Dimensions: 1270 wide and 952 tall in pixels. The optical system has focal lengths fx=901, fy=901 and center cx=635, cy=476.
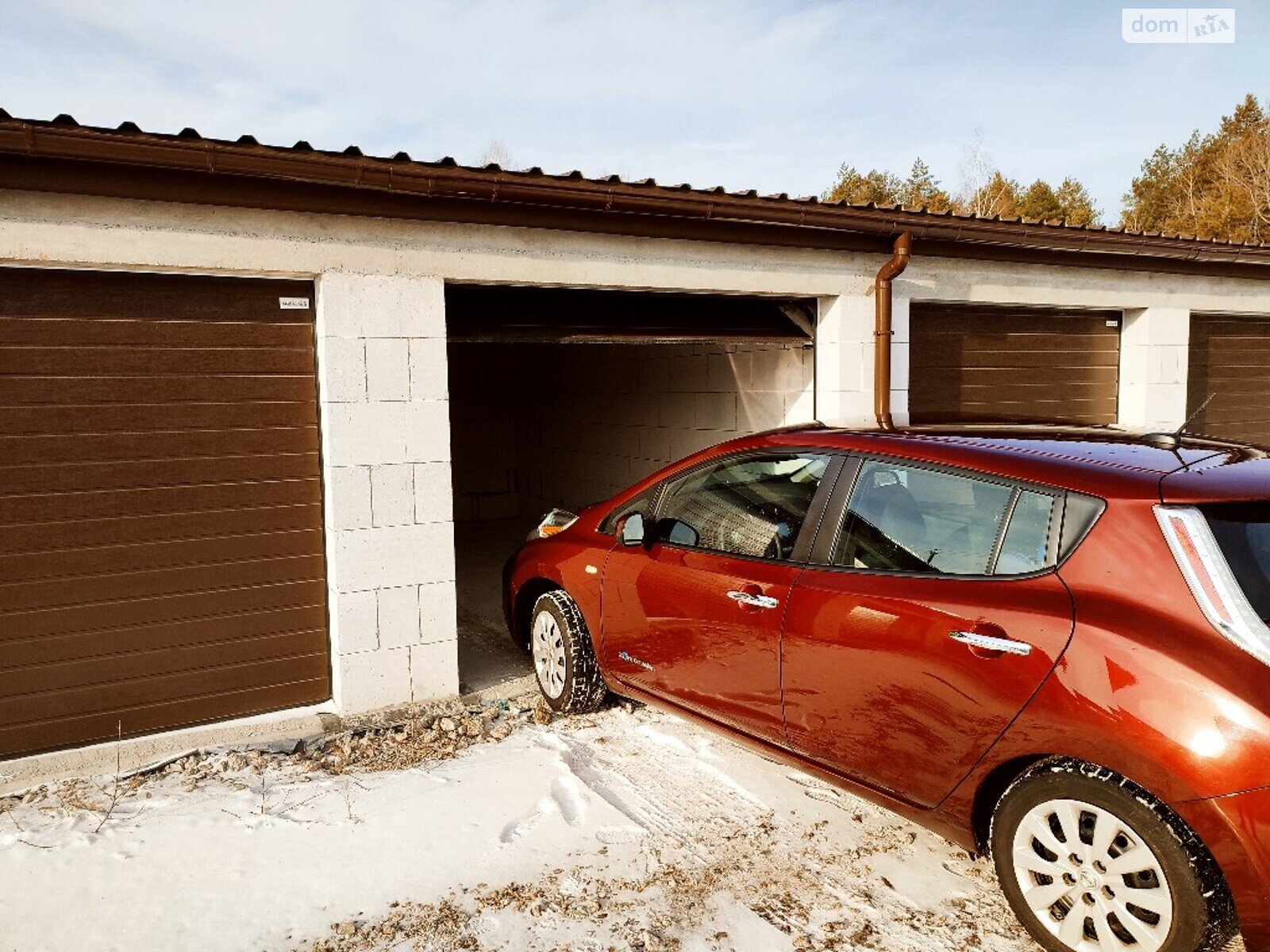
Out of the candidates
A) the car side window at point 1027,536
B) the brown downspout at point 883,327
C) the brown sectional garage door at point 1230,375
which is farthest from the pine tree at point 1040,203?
the car side window at point 1027,536

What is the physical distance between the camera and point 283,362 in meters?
4.96

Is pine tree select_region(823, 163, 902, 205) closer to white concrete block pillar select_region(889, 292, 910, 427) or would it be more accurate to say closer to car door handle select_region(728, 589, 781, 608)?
white concrete block pillar select_region(889, 292, 910, 427)

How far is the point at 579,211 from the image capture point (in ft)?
18.0

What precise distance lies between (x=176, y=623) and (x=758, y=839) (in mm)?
3223

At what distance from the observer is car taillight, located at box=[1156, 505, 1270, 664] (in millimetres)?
2438

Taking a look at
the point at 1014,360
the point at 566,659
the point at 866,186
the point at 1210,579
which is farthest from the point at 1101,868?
the point at 866,186

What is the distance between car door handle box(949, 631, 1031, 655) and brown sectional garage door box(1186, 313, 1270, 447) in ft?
24.0

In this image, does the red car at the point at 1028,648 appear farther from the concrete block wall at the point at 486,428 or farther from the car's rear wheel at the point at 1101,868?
the concrete block wall at the point at 486,428

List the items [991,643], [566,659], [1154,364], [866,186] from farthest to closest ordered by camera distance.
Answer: [866,186]
[1154,364]
[566,659]
[991,643]

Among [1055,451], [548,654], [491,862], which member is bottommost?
[491,862]

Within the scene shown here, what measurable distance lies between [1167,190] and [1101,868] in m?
42.4

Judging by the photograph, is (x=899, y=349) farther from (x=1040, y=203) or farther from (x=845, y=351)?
(x=1040, y=203)

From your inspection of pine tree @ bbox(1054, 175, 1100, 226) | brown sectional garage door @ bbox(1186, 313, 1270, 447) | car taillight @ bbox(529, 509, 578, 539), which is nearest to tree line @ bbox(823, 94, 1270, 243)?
pine tree @ bbox(1054, 175, 1100, 226)

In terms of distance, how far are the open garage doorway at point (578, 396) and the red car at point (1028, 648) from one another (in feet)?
8.40
